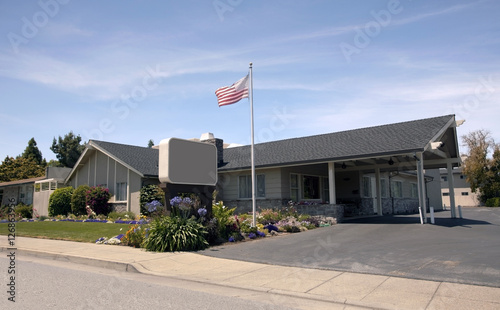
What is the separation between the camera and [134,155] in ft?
83.9

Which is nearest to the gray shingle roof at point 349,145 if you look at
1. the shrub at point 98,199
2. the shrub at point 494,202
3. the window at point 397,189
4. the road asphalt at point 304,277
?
the road asphalt at point 304,277

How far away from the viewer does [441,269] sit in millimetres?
8141

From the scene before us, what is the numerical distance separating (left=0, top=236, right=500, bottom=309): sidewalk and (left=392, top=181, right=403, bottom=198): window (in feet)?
72.4

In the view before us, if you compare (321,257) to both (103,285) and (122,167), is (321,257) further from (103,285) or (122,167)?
(122,167)

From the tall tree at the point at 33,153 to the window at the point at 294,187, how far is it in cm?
4653

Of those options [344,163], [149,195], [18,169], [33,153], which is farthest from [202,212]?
[33,153]

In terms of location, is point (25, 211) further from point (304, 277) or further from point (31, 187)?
point (304, 277)

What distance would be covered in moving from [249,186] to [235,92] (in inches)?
307

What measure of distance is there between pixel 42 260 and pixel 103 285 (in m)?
4.96

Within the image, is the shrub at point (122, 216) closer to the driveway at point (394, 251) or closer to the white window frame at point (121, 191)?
the white window frame at point (121, 191)

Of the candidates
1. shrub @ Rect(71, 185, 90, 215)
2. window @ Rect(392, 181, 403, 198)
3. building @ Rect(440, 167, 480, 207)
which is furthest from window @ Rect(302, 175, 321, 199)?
building @ Rect(440, 167, 480, 207)

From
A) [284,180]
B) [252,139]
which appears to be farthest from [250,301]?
[284,180]

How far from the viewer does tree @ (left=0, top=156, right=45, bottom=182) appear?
4928 cm

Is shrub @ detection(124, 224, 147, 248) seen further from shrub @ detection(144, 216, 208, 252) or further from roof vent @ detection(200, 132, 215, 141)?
roof vent @ detection(200, 132, 215, 141)
